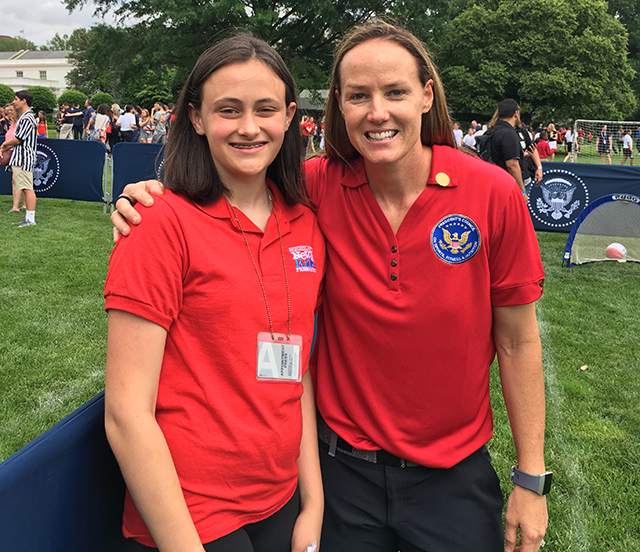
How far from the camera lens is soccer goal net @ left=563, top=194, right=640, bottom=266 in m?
8.77

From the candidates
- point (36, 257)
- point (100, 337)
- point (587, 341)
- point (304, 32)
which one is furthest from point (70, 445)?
point (304, 32)

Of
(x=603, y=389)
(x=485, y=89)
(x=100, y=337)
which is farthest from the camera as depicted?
(x=485, y=89)

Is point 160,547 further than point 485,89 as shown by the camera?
No

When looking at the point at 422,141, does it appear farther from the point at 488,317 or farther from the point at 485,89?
the point at 485,89

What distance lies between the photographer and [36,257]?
830cm

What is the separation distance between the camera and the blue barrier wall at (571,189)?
988 cm

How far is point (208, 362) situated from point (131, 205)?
455 mm

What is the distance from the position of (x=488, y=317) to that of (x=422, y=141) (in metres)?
0.64

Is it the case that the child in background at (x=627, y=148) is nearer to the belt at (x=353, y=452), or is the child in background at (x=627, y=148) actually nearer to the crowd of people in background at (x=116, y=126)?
the crowd of people in background at (x=116, y=126)

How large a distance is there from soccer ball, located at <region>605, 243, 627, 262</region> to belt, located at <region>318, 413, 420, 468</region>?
27.6 feet

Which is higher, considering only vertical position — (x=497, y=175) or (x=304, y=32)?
(x=304, y=32)

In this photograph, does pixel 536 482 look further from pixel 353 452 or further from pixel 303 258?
pixel 303 258

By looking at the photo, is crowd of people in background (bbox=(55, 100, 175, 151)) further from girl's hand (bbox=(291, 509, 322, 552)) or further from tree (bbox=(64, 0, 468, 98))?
girl's hand (bbox=(291, 509, 322, 552))

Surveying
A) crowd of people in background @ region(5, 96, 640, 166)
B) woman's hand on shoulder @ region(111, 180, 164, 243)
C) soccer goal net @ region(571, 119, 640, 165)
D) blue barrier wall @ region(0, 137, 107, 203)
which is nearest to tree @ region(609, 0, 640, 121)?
soccer goal net @ region(571, 119, 640, 165)
